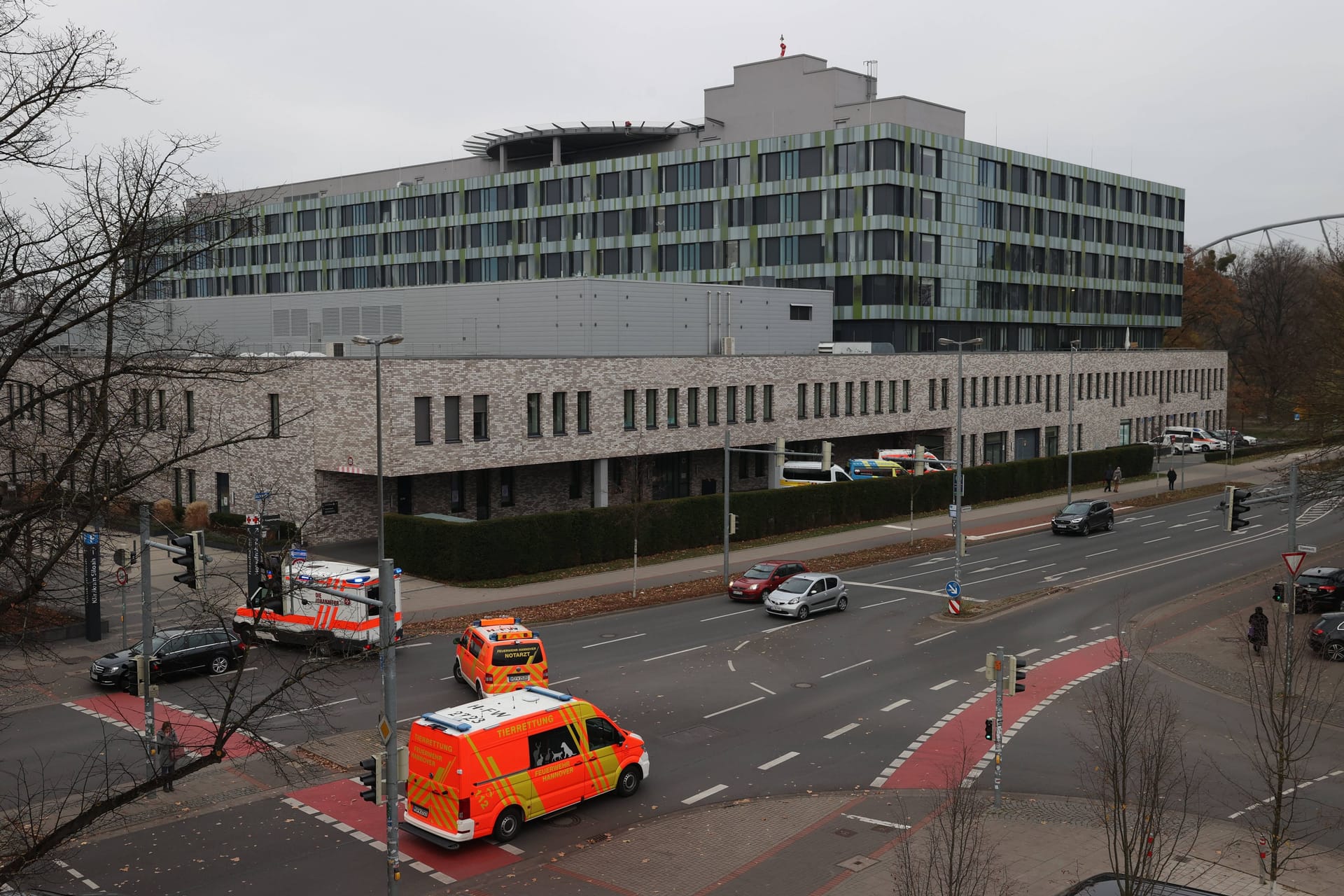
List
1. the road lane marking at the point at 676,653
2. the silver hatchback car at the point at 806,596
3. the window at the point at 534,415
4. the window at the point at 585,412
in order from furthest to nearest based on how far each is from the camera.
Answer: the window at the point at 585,412
the window at the point at 534,415
the silver hatchback car at the point at 806,596
the road lane marking at the point at 676,653

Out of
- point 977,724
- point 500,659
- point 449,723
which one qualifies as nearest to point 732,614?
point 500,659

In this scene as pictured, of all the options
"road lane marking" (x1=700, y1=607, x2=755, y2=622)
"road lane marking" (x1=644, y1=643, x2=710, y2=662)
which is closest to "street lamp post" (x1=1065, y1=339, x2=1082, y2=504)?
"road lane marking" (x1=700, y1=607, x2=755, y2=622)

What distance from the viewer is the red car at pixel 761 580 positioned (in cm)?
4094

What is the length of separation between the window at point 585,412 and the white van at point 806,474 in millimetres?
14235

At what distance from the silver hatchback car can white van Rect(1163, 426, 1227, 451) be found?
67182 millimetres

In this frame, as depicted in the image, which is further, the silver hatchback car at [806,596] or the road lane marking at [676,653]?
the silver hatchback car at [806,596]

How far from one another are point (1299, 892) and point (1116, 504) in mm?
55367

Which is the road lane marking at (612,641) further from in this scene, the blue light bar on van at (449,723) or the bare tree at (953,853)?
the blue light bar on van at (449,723)

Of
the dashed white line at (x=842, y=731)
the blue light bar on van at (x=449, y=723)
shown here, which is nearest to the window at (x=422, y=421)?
the dashed white line at (x=842, y=731)

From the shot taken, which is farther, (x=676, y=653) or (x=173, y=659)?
(x=676, y=653)

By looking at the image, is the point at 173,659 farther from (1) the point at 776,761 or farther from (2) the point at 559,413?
(2) the point at 559,413

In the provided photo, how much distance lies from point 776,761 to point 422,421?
2816 cm

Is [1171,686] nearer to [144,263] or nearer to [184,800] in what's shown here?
[184,800]

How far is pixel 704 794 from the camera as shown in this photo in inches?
845
